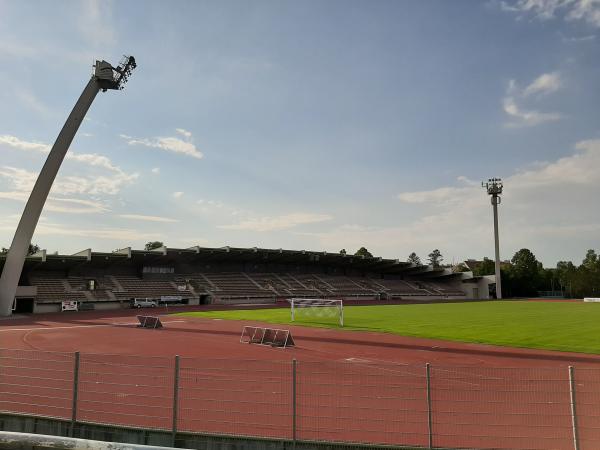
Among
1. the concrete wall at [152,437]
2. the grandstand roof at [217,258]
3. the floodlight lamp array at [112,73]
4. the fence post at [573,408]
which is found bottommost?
the concrete wall at [152,437]

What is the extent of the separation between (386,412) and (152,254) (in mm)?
59253

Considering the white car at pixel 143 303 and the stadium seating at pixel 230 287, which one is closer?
the stadium seating at pixel 230 287

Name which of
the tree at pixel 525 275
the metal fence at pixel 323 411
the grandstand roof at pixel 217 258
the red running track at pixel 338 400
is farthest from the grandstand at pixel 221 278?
the metal fence at pixel 323 411

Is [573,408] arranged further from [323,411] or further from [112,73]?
[112,73]

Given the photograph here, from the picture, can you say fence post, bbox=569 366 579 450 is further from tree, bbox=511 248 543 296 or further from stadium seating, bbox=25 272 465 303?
tree, bbox=511 248 543 296

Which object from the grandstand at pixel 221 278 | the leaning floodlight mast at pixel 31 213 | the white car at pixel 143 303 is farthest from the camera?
the white car at pixel 143 303

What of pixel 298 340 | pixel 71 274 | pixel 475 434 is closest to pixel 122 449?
pixel 475 434

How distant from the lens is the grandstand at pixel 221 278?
5519 centimetres

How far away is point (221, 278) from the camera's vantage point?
73.1 meters

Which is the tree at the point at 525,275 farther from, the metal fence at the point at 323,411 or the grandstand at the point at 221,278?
the metal fence at the point at 323,411

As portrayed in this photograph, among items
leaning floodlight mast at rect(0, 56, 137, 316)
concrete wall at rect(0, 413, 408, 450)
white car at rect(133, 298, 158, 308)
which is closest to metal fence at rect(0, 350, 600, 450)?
concrete wall at rect(0, 413, 408, 450)

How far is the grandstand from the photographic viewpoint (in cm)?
5519

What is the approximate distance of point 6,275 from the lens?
135 feet

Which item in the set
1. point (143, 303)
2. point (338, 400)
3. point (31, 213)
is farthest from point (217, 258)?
point (338, 400)
